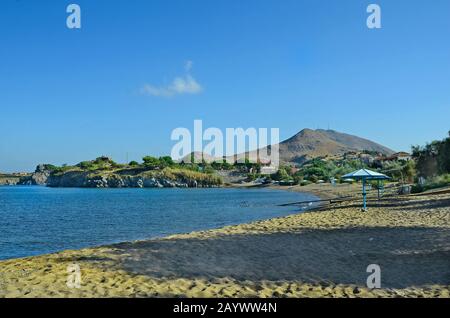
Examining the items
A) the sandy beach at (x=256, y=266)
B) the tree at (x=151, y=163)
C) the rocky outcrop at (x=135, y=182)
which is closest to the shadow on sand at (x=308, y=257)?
the sandy beach at (x=256, y=266)

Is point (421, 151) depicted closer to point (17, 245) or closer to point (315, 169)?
point (17, 245)

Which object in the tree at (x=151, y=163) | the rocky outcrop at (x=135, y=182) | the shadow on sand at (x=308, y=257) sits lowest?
the rocky outcrop at (x=135, y=182)

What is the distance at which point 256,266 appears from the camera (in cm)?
1048

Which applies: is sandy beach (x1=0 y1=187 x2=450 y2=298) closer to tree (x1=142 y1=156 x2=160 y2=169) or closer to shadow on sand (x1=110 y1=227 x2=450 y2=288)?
shadow on sand (x1=110 y1=227 x2=450 y2=288)

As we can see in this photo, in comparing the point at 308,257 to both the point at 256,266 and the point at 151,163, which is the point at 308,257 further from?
the point at 151,163

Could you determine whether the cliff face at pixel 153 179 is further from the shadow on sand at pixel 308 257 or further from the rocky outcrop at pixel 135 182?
the shadow on sand at pixel 308 257

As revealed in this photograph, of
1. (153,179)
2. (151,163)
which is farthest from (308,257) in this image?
(151,163)

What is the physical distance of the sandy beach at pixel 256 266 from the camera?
317 inches

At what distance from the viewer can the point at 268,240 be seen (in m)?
14.9

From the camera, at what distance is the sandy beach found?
8056 millimetres

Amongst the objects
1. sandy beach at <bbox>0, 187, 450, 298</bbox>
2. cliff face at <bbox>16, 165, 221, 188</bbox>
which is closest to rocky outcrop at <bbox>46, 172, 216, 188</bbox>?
cliff face at <bbox>16, 165, 221, 188</bbox>

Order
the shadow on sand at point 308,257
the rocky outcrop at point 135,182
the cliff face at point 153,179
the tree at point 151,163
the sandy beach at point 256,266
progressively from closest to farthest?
the sandy beach at point 256,266
the shadow on sand at point 308,257
the rocky outcrop at point 135,182
the cliff face at point 153,179
the tree at point 151,163

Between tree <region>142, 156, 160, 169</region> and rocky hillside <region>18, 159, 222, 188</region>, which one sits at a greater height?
tree <region>142, 156, 160, 169</region>
